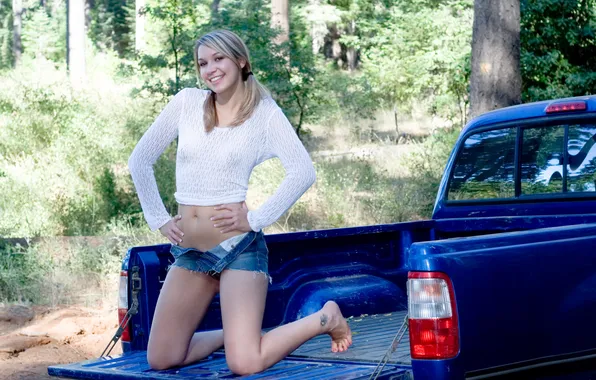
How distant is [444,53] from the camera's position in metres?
21.5

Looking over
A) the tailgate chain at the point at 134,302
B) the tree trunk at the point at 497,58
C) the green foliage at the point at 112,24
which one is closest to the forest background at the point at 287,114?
the tree trunk at the point at 497,58

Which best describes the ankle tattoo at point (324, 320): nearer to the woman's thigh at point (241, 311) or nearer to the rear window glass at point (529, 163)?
the woman's thigh at point (241, 311)

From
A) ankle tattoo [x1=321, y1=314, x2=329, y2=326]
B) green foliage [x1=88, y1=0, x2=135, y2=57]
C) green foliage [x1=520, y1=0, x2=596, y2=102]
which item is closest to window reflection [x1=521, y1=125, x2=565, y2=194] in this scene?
ankle tattoo [x1=321, y1=314, x2=329, y2=326]

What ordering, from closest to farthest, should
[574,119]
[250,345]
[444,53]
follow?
[250,345], [574,119], [444,53]

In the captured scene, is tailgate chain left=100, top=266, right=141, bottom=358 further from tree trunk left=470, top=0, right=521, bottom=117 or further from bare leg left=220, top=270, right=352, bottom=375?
tree trunk left=470, top=0, right=521, bottom=117

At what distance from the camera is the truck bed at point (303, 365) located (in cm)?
399

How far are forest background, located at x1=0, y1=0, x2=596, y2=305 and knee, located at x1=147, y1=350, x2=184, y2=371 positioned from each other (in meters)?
5.58

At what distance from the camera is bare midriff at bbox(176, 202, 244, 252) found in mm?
4273

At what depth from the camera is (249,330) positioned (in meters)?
4.22

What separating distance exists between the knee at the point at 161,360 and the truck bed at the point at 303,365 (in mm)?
29

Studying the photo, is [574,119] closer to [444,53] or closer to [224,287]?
[224,287]

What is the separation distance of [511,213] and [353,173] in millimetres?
10047

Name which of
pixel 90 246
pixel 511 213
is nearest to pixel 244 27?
pixel 90 246

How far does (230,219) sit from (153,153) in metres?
0.56
